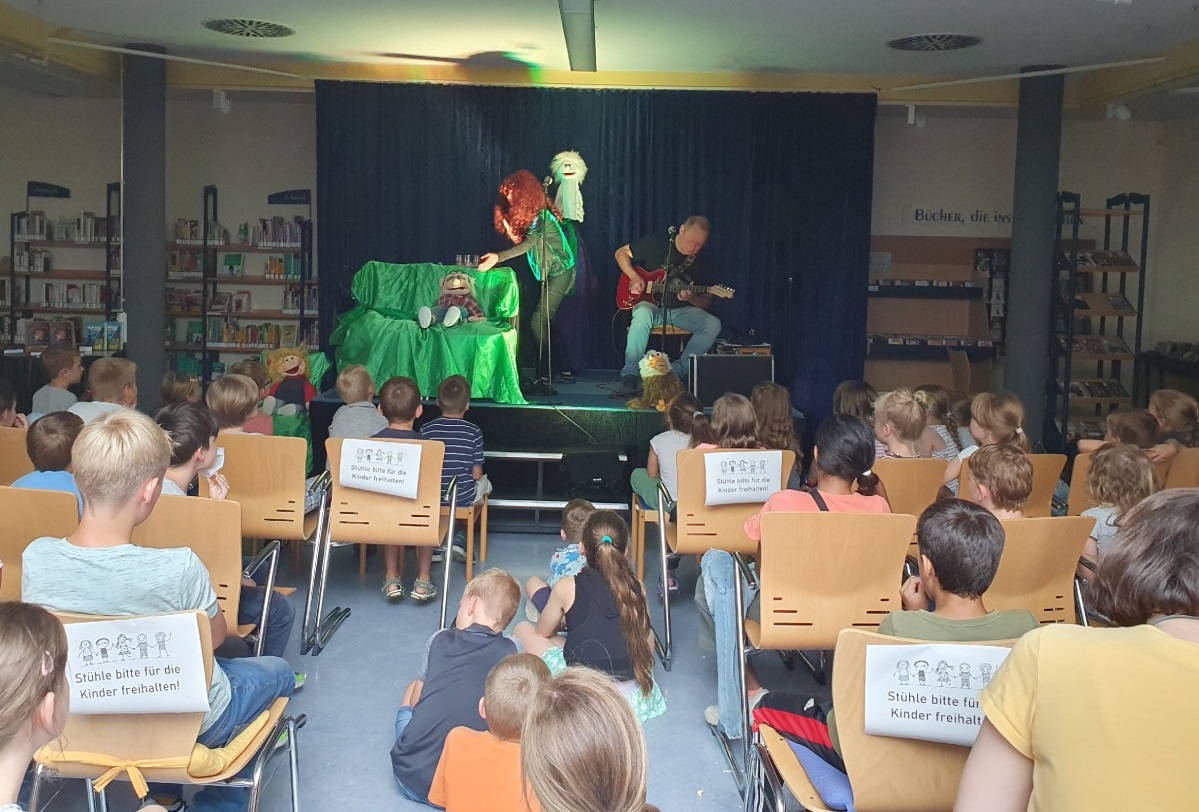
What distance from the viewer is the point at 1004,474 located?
10.5ft

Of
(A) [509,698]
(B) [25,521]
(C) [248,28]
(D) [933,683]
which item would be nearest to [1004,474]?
(D) [933,683]

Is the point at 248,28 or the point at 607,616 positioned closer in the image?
the point at 607,616

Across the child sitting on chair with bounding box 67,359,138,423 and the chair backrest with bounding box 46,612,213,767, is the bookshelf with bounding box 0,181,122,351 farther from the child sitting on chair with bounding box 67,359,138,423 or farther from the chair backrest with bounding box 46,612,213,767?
the chair backrest with bounding box 46,612,213,767

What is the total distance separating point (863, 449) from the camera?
3.28 m

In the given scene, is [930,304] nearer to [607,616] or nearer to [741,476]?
[741,476]

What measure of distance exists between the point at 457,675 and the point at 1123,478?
221 cm

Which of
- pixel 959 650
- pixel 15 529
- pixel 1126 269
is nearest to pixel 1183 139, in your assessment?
pixel 1126 269

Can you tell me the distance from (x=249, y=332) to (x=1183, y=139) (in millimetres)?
8220

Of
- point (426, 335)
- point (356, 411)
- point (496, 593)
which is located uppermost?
point (426, 335)

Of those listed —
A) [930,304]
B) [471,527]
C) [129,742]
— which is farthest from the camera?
[930,304]

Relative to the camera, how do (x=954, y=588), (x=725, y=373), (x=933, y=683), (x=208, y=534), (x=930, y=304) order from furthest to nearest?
(x=930, y=304) < (x=725, y=373) < (x=208, y=534) < (x=954, y=588) < (x=933, y=683)

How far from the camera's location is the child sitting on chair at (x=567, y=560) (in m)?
3.64

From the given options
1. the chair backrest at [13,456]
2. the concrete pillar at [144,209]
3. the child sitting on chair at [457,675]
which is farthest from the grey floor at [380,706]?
the concrete pillar at [144,209]

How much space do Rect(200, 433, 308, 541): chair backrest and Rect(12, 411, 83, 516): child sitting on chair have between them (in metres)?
0.67
